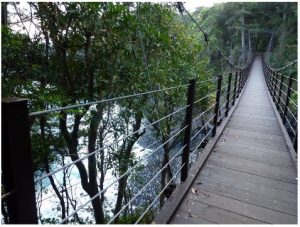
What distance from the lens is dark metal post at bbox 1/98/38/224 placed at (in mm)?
827

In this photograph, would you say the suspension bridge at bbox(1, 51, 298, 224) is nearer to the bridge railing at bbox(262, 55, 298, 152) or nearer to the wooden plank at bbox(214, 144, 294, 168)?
the wooden plank at bbox(214, 144, 294, 168)

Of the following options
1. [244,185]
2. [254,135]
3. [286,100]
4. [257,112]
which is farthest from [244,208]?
[257,112]

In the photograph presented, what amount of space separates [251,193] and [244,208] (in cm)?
26

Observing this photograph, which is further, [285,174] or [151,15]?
[151,15]

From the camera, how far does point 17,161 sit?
0.86 m

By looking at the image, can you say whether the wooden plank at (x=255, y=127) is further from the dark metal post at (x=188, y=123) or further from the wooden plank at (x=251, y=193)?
the dark metal post at (x=188, y=123)

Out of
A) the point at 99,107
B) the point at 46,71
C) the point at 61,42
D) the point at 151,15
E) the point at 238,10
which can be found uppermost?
the point at 238,10

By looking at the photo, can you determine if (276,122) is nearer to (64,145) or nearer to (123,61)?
(123,61)

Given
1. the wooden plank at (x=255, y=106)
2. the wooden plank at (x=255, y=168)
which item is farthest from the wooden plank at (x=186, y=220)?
the wooden plank at (x=255, y=106)

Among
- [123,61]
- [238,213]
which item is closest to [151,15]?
[123,61]

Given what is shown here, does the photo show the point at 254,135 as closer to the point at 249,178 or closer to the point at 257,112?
the point at 249,178

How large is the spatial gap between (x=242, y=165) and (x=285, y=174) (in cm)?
39

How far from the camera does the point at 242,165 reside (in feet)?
9.07

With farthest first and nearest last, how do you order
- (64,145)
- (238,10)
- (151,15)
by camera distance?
(238,10) < (64,145) < (151,15)
